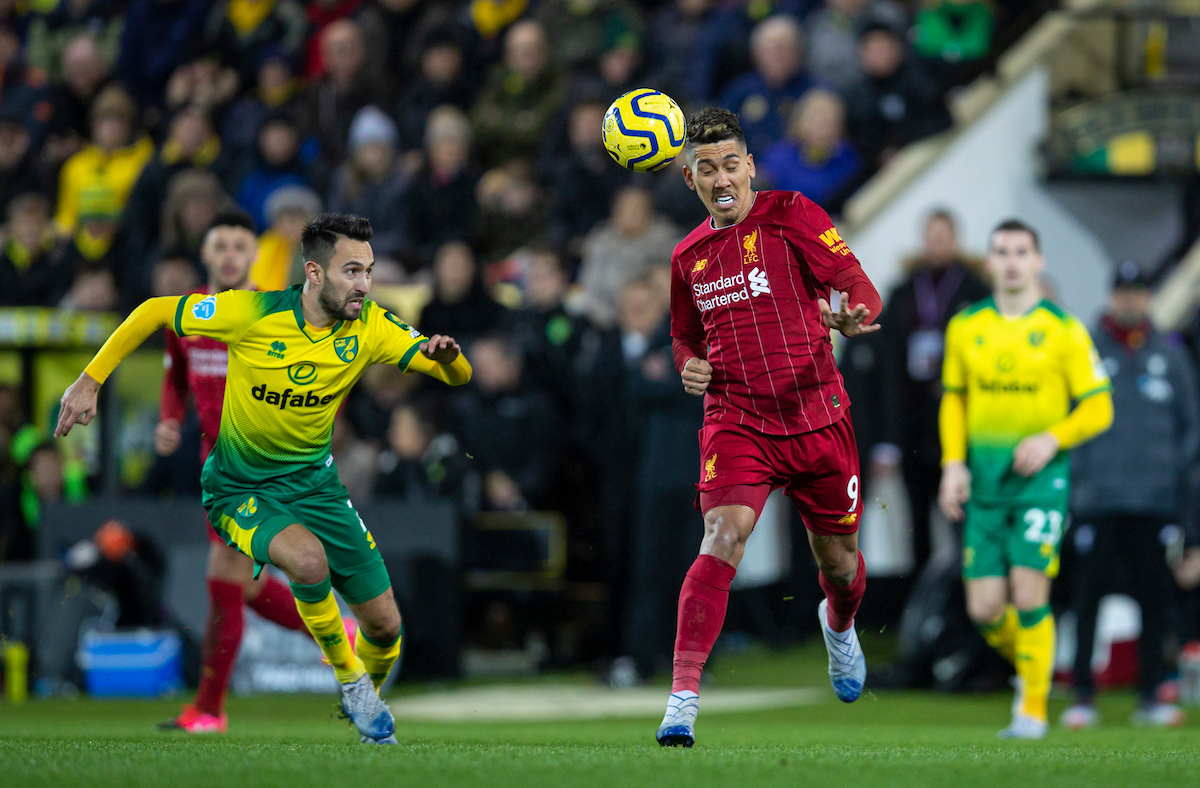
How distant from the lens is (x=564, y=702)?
1034 centimetres

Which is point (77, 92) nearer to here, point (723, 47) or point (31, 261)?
point (31, 261)

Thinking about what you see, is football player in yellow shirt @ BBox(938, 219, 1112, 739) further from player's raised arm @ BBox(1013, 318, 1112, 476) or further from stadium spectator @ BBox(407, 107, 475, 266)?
stadium spectator @ BBox(407, 107, 475, 266)

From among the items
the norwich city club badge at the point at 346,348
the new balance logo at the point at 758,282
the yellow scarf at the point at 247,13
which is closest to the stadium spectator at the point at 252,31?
the yellow scarf at the point at 247,13

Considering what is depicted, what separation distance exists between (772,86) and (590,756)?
8806 mm

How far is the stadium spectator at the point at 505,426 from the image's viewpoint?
11.5 metres

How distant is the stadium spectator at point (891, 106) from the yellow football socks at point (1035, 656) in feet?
18.5

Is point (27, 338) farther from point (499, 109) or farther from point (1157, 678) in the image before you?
point (1157, 678)

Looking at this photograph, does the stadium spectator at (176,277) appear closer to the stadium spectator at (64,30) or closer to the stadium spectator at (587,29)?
the stadium spectator at (587,29)

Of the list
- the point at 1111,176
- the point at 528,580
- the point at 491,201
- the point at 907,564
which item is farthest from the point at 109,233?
the point at 1111,176

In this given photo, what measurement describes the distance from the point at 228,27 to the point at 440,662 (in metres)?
9.51

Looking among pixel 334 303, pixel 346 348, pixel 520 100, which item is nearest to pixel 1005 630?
pixel 346 348

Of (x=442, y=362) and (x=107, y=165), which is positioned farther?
(x=107, y=165)

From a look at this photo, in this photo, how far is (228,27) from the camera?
1766 cm

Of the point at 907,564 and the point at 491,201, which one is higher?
the point at 491,201
